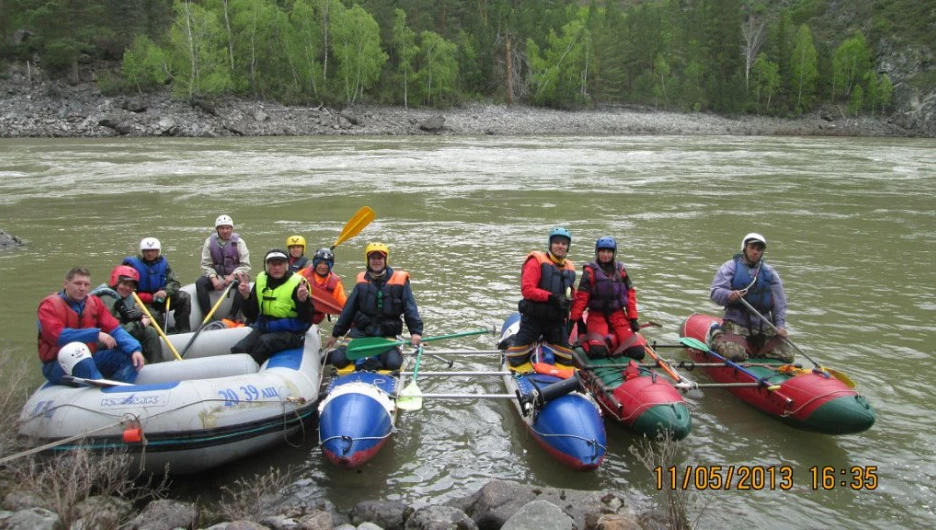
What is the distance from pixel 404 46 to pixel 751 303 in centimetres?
5434

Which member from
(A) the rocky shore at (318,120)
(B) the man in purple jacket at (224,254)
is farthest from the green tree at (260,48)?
(B) the man in purple jacket at (224,254)

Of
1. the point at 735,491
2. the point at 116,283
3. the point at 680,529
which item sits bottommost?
the point at 735,491

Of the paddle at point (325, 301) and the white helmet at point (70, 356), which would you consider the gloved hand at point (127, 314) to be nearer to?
the white helmet at point (70, 356)

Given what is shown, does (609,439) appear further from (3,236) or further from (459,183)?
(459,183)

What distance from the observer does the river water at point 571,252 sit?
4660 mm

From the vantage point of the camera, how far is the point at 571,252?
11289mm

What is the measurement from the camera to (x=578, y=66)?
6425 centimetres

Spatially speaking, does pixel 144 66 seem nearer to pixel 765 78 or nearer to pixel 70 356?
pixel 70 356

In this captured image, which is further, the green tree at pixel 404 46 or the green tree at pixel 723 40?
the green tree at pixel 723 40

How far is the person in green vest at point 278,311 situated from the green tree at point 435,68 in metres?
52.1

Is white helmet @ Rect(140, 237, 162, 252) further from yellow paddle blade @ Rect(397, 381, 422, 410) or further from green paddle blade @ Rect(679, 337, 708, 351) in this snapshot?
green paddle blade @ Rect(679, 337, 708, 351)

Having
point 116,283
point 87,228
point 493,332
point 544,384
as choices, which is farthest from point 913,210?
point 87,228

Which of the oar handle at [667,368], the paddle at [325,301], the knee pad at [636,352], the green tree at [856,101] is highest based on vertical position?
the green tree at [856,101]

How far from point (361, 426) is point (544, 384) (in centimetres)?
151
